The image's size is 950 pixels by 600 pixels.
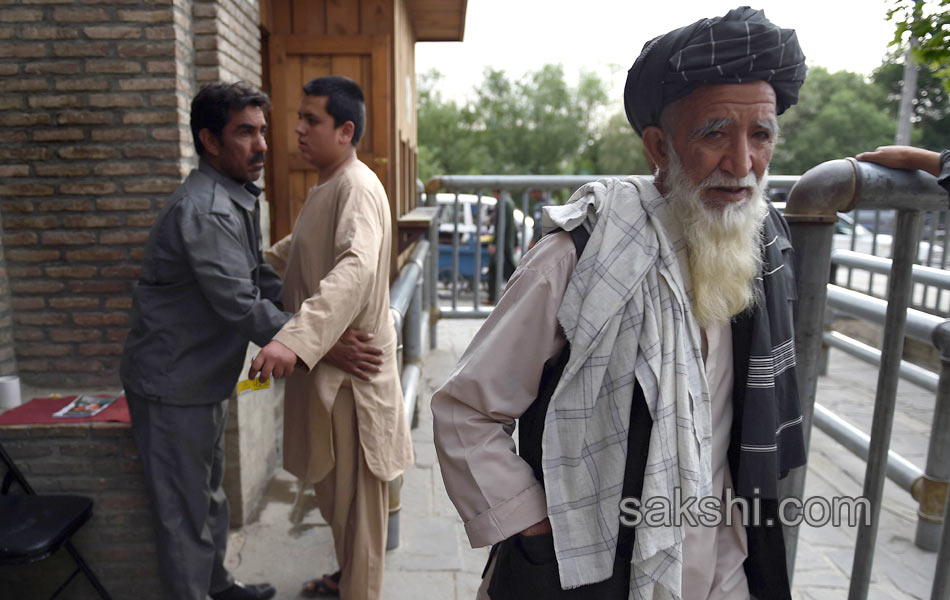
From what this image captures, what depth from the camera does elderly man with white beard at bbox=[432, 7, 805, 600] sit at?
1309mm

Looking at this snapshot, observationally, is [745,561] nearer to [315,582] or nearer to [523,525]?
[523,525]

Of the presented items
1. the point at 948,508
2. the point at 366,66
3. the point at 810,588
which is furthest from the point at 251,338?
the point at 366,66

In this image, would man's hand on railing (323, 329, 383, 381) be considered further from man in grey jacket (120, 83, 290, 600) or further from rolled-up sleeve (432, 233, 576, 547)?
rolled-up sleeve (432, 233, 576, 547)

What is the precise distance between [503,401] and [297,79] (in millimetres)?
5149

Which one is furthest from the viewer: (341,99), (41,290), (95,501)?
(41,290)

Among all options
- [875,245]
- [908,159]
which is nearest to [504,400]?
[908,159]

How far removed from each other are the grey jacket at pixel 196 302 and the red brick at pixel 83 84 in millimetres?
884

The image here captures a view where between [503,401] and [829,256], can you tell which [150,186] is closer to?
[503,401]

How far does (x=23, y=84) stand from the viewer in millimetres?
3115

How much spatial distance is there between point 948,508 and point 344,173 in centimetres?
222

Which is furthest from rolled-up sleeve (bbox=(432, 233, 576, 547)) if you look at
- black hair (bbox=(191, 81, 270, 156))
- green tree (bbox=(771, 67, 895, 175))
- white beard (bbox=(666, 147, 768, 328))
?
green tree (bbox=(771, 67, 895, 175))

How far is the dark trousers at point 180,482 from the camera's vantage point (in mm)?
2621

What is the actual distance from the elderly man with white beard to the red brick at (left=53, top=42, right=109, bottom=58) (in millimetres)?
2676

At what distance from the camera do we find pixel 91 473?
2930mm
